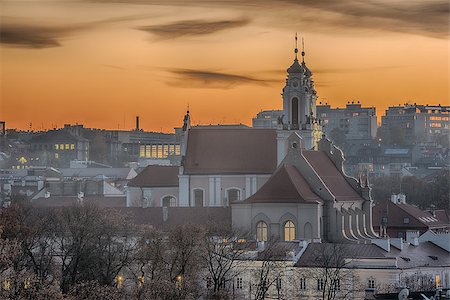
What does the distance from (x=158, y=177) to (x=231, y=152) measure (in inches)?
184

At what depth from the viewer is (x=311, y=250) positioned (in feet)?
244

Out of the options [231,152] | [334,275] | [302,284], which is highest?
Result: [231,152]

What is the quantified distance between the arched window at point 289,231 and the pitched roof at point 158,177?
1407 centimetres

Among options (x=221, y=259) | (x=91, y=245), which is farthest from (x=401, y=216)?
(x=91, y=245)

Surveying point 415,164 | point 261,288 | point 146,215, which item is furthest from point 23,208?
point 415,164

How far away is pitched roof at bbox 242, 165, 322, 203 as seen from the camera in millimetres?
82500

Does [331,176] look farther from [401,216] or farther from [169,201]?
[169,201]

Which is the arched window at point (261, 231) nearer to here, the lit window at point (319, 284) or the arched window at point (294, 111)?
the lit window at point (319, 284)

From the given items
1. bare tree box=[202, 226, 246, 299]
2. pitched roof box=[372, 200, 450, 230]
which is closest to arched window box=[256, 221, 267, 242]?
bare tree box=[202, 226, 246, 299]

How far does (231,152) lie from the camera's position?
93688 millimetres

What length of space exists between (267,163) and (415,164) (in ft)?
342

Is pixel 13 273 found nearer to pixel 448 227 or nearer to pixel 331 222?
pixel 331 222

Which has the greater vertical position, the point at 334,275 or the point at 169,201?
the point at 169,201

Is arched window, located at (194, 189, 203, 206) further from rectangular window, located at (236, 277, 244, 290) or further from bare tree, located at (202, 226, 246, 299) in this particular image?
rectangular window, located at (236, 277, 244, 290)
